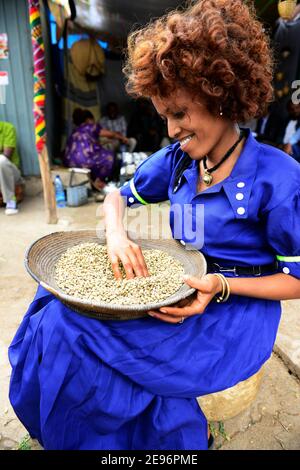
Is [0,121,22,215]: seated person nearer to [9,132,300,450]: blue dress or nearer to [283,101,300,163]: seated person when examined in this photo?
[9,132,300,450]: blue dress

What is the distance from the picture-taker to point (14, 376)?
1430 millimetres

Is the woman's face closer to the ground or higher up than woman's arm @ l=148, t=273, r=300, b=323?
higher up

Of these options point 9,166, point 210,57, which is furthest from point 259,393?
point 9,166

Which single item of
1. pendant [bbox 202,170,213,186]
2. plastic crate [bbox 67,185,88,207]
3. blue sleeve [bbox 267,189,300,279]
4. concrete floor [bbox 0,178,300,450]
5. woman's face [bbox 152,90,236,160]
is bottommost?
concrete floor [bbox 0,178,300,450]

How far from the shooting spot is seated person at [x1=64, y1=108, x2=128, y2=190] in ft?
20.2

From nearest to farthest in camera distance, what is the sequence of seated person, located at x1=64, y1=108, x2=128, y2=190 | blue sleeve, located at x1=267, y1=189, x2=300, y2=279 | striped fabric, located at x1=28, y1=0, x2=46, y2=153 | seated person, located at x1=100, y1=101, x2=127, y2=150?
1. blue sleeve, located at x1=267, y1=189, x2=300, y2=279
2. striped fabric, located at x1=28, y1=0, x2=46, y2=153
3. seated person, located at x1=64, y1=108, x2=128, y2=190
4. seated person, located at x1=100, y1=101, x2=127, y2=150

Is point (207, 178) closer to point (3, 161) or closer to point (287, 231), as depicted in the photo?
point (287, 231)

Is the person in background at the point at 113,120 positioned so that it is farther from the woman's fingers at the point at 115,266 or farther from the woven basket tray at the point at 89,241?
the woman's fingers at the point at 115,266

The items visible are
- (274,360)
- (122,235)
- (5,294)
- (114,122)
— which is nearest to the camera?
(122,235)

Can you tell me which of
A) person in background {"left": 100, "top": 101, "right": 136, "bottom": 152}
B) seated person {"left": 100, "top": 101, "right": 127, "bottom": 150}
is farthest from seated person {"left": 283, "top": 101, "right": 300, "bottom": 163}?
seated person {"left": 100, "top": 101, "right": 127, "bottom": 150}
